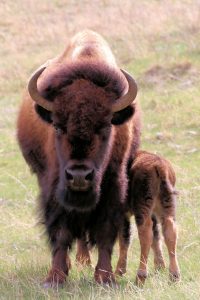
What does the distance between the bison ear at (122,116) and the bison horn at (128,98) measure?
9 centimetres

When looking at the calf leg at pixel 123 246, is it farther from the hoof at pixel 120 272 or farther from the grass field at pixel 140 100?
the grass field at pixel 140 100

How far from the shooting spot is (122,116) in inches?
312

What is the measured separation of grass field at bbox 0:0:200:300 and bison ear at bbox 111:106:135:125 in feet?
4.81

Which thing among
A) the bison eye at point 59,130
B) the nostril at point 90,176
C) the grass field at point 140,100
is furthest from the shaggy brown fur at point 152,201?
the bison eye at point 59,130

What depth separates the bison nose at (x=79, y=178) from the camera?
716 cm

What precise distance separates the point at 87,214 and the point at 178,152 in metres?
6.12

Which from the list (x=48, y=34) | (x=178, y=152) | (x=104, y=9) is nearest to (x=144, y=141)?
(x=178, y=152)

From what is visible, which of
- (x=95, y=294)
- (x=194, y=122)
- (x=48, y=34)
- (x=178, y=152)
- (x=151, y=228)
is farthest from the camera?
(x=48, y=34)

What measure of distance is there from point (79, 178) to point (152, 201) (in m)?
1.03

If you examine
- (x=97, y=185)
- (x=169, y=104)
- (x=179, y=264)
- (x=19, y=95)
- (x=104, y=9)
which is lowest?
(x=104, y=9)

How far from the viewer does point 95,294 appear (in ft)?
23.7

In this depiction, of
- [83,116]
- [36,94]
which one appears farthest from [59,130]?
[36,94]

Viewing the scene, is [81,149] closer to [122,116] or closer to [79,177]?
[79,177]

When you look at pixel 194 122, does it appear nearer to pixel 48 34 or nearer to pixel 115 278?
pixel 115 278
